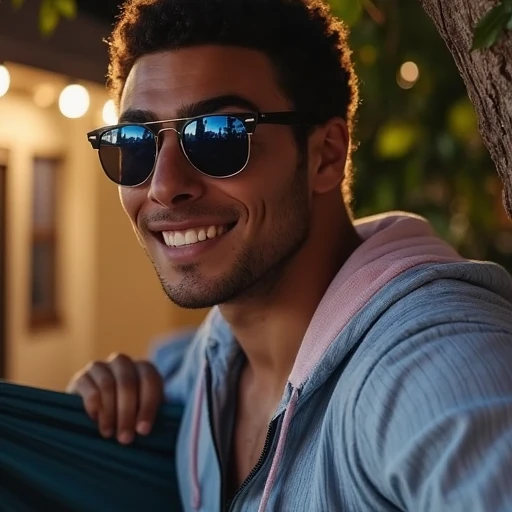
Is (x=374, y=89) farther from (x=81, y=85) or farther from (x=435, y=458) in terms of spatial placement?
(x=81, y=85)

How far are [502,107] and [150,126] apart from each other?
62 cm

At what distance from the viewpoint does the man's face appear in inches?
57.2

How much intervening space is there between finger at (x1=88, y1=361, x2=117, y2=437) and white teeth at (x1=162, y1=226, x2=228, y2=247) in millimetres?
371

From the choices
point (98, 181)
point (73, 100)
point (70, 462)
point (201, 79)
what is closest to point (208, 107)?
point (201, 79)

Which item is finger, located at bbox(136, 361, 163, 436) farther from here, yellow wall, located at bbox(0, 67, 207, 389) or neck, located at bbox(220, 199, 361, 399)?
yellow wall, located at bbox(0, 67, 207, 389)

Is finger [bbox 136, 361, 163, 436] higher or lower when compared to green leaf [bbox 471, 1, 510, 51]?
lower

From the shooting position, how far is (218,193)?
1465 mm

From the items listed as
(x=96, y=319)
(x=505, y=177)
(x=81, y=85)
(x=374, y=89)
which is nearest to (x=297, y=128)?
(x=505, y=177)

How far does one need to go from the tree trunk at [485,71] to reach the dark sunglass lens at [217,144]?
1.38ft

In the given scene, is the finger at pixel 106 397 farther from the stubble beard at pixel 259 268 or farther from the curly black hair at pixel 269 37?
the curly black hair at pixel 269 37

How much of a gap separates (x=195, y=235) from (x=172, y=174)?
11 cm

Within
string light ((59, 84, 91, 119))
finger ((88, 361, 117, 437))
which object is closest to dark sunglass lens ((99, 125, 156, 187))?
finger ((88, 361, 117, 437))

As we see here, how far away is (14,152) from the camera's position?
6672mm

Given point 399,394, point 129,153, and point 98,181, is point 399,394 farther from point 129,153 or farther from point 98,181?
point 98,181
